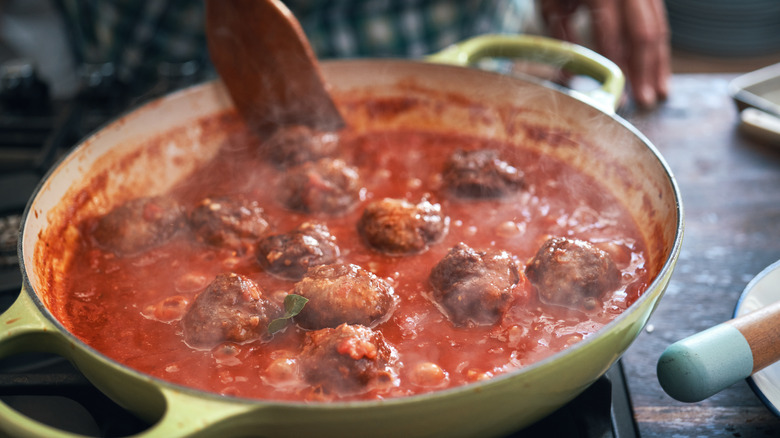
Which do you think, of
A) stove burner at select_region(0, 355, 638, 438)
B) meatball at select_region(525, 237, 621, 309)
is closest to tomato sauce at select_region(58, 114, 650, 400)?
meatball at select_region(525, 237, 621, 309)

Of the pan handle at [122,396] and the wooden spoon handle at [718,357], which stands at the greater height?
the pan handle at [122,396]

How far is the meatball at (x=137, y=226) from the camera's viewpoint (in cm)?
232

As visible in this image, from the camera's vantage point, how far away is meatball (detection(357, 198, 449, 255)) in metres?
2.25

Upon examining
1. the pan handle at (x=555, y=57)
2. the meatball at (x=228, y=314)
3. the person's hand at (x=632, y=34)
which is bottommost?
the person's hand at (x=632, y=34)

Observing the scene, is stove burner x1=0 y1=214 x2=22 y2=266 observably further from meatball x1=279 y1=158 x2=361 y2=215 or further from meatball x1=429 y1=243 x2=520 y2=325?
meatball x1=429 y1=243 x2=520 y2=325

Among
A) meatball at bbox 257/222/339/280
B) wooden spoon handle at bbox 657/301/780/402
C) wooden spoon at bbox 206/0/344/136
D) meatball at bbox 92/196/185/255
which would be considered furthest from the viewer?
wooden spoon at bbox 206/0/344/136

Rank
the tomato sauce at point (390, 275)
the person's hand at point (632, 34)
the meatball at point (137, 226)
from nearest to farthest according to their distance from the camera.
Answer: the tomato sauce at point (390, 275) < the meatball at point (137, 226) < the person's hand at point (632, 34)

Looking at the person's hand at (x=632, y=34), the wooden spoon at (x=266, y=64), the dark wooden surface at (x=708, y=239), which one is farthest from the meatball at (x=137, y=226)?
the person's hand at (x=632, y=34)

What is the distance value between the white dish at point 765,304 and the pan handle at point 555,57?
846mm

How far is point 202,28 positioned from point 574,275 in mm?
2980

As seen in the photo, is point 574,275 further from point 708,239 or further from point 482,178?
point 708,239

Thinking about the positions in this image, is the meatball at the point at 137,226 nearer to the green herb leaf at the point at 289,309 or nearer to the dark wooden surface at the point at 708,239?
the green herb leaf at the point at 289,309

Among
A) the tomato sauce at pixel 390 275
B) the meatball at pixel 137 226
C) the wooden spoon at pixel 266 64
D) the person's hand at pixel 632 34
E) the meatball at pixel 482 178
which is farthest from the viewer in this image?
the person's hand at pixel 632 34

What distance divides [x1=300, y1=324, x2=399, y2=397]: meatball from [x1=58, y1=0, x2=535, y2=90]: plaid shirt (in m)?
2.62
